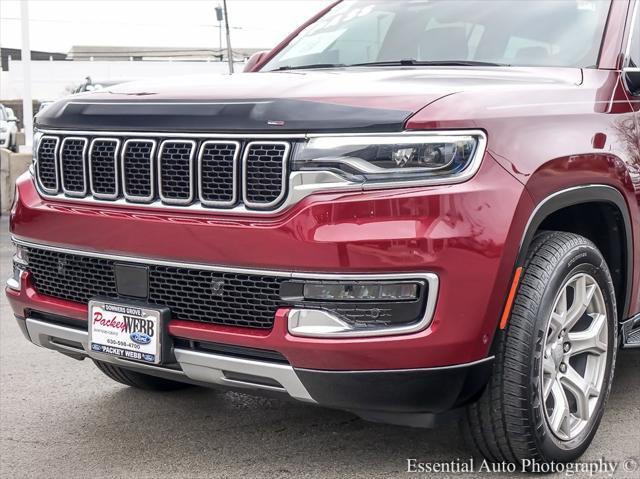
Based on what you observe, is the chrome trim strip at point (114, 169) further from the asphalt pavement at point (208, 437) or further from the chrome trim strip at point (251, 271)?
the asphalt pavement at point (208, 437)

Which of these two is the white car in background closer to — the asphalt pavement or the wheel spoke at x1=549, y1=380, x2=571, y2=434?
the asphalt pavement

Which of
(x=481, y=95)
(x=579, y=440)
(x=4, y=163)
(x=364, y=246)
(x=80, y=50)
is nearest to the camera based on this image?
(x=364, y=246)

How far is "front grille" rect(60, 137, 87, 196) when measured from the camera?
3264mm

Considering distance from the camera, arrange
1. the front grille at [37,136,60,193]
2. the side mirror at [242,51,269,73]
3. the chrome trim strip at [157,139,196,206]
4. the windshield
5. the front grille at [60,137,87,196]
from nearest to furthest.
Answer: the chrome trim strip at [157,139,196,206] < the front grille at [60,137,87,196] < the front grille at [37,136,60,193] < the windshield < the side mirror at [242,51,269,73]

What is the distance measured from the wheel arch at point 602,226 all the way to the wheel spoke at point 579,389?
50 centimetres

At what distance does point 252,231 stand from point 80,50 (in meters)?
75.4

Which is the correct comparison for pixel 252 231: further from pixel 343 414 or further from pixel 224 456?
pixel 343 414

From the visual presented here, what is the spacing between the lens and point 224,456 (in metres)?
3.44

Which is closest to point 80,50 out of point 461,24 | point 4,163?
point 4,163

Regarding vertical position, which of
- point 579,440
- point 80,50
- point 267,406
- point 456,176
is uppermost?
point 456,176

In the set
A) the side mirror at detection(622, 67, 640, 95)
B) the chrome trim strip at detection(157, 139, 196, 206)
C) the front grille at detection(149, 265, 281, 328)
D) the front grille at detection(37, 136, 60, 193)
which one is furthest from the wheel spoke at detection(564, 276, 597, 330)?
the front grille at detection(37, 136, 60, 193)

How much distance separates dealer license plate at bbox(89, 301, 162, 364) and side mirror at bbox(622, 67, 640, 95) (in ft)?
6.89

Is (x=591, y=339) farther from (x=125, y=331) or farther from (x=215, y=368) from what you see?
(x=125, y=331)

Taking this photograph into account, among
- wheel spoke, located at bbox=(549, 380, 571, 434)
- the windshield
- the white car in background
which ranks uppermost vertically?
the windshield
